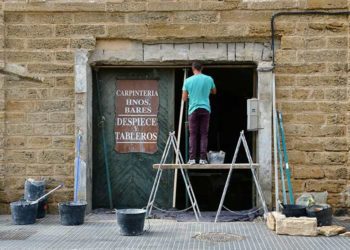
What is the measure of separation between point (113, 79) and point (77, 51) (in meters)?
0.80

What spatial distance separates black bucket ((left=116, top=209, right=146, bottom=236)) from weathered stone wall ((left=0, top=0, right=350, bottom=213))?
1.88 meters

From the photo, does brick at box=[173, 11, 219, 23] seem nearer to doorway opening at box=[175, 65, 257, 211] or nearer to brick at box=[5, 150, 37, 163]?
doorway opening at box=[175, 65, 257, 211]

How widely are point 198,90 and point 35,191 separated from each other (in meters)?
2.93

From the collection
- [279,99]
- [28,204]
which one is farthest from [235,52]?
[28,204]

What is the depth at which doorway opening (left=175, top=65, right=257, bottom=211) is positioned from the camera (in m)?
10.0

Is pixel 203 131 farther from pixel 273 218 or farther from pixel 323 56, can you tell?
pixel 323 56

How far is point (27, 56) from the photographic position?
9125mm

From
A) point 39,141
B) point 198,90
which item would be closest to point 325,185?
point 198,90

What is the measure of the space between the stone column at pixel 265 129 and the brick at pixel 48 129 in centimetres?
315

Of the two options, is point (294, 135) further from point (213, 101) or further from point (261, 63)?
point (213, 101)

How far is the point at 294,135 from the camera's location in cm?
894

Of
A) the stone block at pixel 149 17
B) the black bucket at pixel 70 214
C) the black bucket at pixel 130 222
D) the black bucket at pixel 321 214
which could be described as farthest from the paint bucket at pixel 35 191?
the black bucket at pixel 321 214

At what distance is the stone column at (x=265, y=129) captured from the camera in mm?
8891

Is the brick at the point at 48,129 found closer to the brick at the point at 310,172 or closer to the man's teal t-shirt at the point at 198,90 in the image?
the man's teal t-shirt at the point at 198,90
